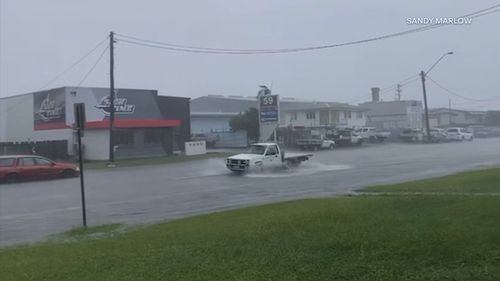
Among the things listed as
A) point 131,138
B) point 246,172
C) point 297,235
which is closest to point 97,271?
point 297,235

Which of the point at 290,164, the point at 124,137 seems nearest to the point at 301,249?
the point at 290,164

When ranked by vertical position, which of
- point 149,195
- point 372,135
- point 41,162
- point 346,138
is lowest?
point 149,195

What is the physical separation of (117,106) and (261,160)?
28121 millimetres

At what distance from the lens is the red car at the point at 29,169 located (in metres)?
30.9

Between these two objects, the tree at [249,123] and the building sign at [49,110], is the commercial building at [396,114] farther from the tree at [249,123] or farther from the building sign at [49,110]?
the building sign at [49,110]

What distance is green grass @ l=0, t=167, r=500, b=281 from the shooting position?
6.57 metres

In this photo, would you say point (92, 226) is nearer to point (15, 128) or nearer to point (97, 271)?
point (97, 271)

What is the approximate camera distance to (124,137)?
52.2 m

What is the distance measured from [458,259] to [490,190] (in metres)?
9.06

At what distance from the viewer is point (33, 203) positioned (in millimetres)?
19625

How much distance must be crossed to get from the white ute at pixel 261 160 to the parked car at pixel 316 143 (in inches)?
1006

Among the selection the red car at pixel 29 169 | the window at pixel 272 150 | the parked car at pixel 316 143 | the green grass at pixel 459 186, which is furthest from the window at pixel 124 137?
the green grass at pixel 459 186

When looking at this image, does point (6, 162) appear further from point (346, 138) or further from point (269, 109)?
point (346, 138)

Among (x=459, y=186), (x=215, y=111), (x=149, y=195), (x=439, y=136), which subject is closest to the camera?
(x=459, y=186)
